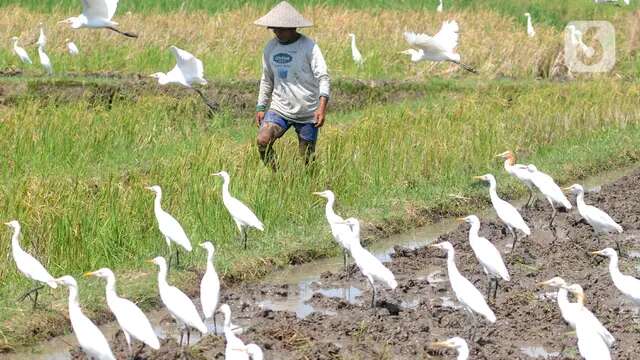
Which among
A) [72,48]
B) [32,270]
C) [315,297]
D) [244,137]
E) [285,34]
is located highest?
[285,34]

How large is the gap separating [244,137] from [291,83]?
3453mm

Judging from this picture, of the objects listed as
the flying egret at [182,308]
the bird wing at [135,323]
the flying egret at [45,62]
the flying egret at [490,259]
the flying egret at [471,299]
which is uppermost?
the bird wing at [135,323]

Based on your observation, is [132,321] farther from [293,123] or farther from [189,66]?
[189,66]

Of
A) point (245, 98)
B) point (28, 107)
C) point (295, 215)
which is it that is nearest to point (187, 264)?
point (295, 215)

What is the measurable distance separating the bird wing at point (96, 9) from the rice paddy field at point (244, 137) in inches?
38.3

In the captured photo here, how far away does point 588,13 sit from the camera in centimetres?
2628

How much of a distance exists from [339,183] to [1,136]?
3.10 meters

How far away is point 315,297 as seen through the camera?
23.6 ft

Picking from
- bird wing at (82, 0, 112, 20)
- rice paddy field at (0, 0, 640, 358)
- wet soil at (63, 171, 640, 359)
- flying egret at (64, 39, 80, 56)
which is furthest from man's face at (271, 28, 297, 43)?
flying egret at (64, 39, 80, 56)

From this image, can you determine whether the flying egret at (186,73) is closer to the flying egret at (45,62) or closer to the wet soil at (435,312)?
the flying egret at (45,62)

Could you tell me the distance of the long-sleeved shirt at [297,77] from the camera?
30.7 ft

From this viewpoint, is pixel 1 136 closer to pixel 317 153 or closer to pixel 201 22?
pixel 317 153

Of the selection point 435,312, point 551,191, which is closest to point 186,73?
point 551,191

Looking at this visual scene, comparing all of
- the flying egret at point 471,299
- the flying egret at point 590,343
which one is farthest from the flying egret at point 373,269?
the flying egret at point 590,343
